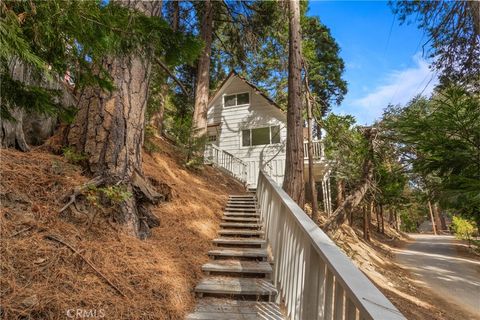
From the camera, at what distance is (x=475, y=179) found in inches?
124

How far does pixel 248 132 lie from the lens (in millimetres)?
14047

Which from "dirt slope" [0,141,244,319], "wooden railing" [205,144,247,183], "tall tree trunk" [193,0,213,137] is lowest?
"dirt slope" [0,141,244,319]

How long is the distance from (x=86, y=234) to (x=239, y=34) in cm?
1054

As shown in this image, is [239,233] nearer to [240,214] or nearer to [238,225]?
[238,225]

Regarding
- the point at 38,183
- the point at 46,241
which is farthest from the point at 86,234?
the point at 38,183

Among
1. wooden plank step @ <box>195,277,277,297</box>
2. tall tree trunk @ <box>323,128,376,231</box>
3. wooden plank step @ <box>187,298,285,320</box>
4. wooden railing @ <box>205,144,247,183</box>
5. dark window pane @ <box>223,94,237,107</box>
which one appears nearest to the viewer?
wooden plank step @ <box>187,298,285,320</box>

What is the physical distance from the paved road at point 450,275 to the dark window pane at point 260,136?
7.84 m

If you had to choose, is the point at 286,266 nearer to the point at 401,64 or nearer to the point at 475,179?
the point at 475,179

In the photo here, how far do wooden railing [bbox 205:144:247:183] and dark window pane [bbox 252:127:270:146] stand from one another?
6.53 feet

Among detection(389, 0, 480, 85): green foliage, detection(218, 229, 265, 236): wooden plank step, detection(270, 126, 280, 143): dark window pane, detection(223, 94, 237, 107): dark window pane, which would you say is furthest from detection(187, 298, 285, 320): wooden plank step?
detection(223, 94, 237, 107): dark window pane

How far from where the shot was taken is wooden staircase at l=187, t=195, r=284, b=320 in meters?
2.57

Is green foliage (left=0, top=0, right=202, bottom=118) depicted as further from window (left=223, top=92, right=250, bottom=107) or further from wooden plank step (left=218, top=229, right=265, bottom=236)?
window (left=223, top=92, right=250, bottom=107)

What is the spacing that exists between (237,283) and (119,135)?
7.32ft

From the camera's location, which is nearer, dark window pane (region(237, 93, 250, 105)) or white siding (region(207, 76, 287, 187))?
white siding (region(207, 76, 287, 187))
